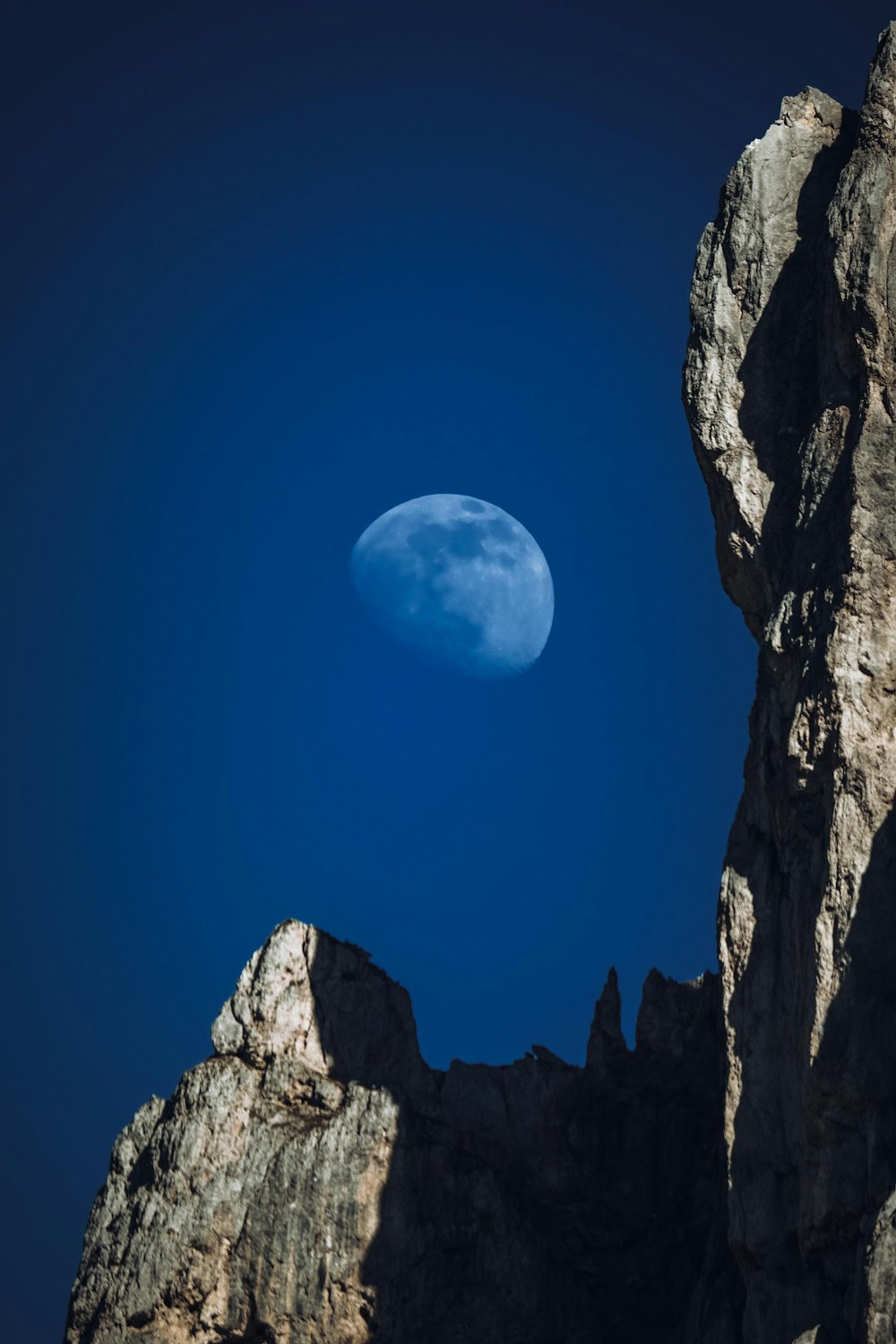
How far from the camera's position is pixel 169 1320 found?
4769cm

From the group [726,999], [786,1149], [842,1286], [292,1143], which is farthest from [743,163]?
[292,1143]

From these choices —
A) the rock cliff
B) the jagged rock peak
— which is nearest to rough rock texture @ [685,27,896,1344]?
the rock cliff

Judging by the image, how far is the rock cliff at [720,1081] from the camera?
34188 mm

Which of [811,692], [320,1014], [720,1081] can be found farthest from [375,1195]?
[811,692]

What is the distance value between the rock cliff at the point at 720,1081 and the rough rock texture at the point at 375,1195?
0.10 m

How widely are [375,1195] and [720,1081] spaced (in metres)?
13.7

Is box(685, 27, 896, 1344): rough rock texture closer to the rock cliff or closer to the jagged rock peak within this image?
the rock cliff

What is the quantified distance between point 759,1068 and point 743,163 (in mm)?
27618

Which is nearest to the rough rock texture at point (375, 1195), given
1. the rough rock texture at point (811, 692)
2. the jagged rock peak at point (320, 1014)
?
the jagged rock peak at point (320, 1014)

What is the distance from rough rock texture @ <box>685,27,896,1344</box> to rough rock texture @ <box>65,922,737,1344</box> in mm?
10608

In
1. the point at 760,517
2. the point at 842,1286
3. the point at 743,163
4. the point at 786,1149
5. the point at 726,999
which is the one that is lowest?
the point at 842,1286

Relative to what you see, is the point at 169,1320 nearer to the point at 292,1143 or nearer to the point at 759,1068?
the point at 292,1143

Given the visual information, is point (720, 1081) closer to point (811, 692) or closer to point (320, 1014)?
point (811, 692)

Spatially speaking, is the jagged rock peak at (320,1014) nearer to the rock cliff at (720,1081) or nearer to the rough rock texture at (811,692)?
the rock cliff at (720,1081)
